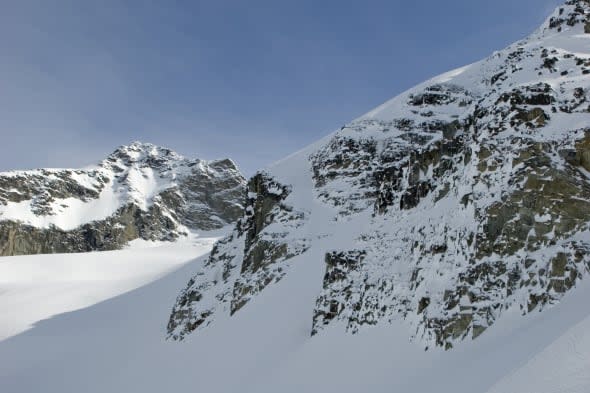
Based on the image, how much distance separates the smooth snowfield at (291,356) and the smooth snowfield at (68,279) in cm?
667

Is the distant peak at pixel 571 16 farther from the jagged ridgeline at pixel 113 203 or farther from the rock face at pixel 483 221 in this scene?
the jagged ridgeline at pixel 113 203

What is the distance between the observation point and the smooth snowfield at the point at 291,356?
8945 millimetres

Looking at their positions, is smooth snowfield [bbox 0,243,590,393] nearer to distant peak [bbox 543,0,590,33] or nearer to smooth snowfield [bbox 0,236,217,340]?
smooth snowfield [bbox 0,236,217,340]

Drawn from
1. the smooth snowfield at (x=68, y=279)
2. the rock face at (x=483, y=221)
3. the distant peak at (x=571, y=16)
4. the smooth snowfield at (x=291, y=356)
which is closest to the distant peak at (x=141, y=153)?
the smooth snowfield at (x=68, y=279)

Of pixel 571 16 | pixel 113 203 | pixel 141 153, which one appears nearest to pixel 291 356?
pixel 571 16

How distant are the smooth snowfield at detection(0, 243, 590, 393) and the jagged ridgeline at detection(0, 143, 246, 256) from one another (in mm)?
82580

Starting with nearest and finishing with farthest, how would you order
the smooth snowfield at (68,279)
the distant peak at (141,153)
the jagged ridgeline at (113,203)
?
1. the smooth snowfield at (68,279)
2. the jagged ridgeline at (113,203)
3. the distant peak at (141,153)

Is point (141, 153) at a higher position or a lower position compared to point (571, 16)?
higher

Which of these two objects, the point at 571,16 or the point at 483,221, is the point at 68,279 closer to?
the point at 571,16

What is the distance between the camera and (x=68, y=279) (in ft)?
241

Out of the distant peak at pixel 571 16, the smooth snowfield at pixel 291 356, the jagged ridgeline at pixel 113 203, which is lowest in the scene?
the smooth snowfield at pixel 291 356

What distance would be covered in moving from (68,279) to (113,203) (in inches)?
2844

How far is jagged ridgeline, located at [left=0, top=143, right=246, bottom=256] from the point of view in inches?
5092

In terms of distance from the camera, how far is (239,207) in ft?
495
